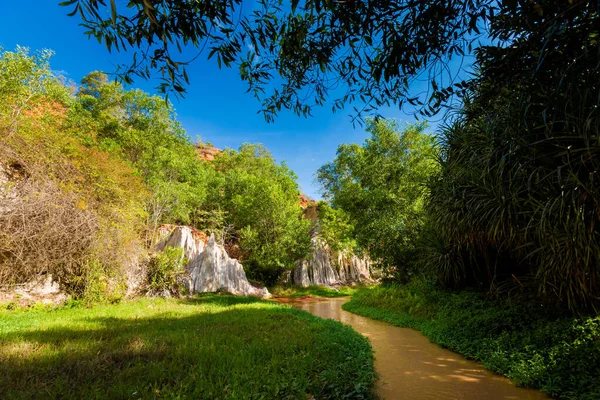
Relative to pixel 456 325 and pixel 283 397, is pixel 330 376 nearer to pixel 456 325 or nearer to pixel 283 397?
pixel 283 397

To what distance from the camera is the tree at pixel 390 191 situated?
13273 millimetres

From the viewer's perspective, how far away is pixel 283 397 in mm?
3156

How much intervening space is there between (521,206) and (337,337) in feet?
15.5

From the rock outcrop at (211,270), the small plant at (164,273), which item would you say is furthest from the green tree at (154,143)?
the small plant at (164,273)

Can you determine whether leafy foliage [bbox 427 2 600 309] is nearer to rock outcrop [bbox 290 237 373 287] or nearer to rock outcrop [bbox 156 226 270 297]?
rock outcrop [bbox 156 226 270 297]

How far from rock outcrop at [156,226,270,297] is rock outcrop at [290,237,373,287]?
5477 millimetres

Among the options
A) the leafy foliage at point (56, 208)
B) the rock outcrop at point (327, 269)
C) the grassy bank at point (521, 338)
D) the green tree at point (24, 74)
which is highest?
the green tree at point (24, 74)

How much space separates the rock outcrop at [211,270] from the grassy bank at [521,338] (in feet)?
28.7

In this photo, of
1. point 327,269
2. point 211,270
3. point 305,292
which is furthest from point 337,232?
point 211,270

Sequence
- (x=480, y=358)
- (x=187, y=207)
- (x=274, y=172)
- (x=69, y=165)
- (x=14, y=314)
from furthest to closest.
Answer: (x=274, y=172), (x=187, y=207), (x=69, y=165), (x=14, y=314), (x=480, y=358)

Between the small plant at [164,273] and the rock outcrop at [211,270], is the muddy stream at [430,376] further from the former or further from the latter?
the rock outcrop at [211,270]

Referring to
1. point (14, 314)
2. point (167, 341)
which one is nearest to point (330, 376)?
point (167, 341)

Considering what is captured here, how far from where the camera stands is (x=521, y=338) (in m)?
5.55

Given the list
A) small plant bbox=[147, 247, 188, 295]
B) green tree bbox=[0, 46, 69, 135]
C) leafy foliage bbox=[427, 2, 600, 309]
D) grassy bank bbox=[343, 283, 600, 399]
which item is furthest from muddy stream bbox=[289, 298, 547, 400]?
green tree bbox=[0, 46, 69, 135]
